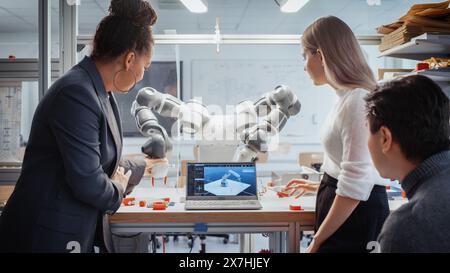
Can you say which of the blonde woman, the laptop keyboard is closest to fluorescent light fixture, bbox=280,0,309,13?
the blonde woman

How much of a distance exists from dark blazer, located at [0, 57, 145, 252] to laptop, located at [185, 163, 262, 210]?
1.88 feet

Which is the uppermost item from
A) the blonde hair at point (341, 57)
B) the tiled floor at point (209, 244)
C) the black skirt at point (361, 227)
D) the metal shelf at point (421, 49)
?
the metal shelf at point (421, 49)

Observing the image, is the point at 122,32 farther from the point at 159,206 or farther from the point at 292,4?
the point at 292,4

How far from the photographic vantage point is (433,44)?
1692mm

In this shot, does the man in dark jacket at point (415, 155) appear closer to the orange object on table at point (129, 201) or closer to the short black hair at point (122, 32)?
the short black hair at point (122, 32)

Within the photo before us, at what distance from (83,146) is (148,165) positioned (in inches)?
27.3

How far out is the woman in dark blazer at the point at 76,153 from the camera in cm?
96

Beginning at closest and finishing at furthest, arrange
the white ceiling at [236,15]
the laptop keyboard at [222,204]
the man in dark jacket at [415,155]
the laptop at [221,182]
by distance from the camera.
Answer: the man in dark jacket at [415,155] < the laptop keyboard at [222,204] < the laptop at [221,182] < the white ceiling at [236,15]

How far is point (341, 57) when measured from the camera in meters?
1.18

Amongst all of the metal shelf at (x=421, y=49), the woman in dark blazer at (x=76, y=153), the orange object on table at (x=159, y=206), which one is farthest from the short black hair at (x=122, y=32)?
the metal shelf at (x=421, y=49)

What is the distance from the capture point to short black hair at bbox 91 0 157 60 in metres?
1.05

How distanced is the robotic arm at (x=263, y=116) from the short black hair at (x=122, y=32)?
76cm

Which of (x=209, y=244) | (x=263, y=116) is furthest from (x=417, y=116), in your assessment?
(x=209, y=244)

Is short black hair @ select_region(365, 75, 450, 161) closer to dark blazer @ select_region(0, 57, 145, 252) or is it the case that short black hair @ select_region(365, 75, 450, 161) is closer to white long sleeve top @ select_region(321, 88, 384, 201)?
white long sleeve top @ select_region(321, 88, 384, 201)
